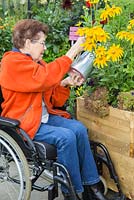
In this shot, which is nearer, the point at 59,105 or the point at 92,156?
the point at 92,156

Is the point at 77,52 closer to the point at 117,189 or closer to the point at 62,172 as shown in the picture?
the point at 62,172

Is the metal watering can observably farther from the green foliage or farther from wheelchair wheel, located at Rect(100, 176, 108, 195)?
the green foliage

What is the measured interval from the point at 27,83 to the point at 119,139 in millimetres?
711

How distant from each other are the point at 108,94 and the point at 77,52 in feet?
1.18

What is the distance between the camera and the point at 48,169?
2846mm

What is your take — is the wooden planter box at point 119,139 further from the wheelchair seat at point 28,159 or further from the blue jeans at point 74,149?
the wheelchair seat at point 28,159

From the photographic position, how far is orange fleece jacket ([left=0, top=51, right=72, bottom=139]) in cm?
283

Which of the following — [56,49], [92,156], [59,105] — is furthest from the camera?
[56,49]

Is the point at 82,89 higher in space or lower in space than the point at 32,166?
higher

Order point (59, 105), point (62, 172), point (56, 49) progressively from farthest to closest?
point (56, 49) → point (59, 105) → point (62, 172)

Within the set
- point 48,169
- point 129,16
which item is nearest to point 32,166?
point 48,169

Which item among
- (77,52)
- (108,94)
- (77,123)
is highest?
(77,52)

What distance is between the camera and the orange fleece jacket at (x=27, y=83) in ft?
9.27

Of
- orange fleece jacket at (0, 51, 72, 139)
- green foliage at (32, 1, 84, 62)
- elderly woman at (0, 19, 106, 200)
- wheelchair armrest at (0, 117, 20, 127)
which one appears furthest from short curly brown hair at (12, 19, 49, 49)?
green foliage at (32, 1, 84, 62)
